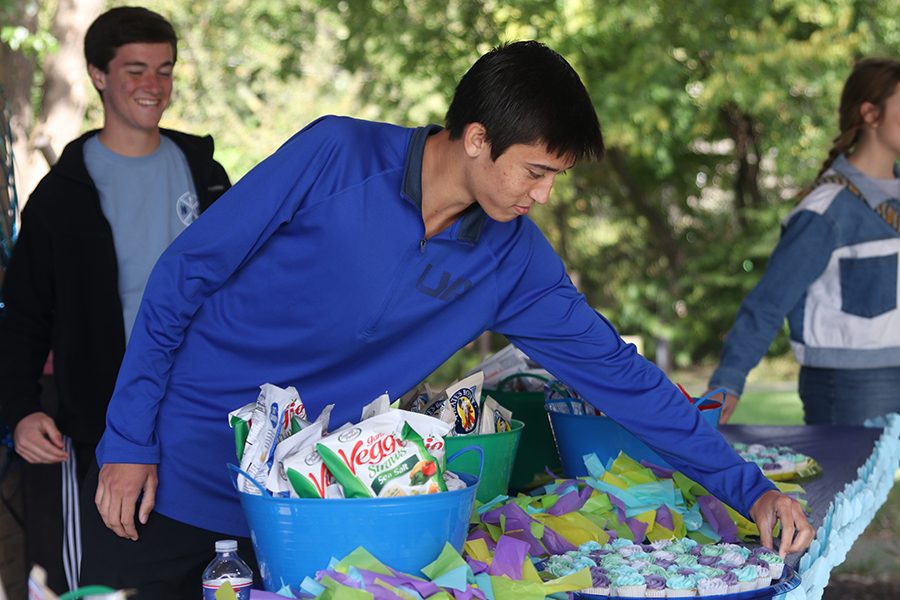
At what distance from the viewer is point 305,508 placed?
142 centimetres

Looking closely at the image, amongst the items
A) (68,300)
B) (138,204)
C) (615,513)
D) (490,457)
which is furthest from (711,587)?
(138,204)

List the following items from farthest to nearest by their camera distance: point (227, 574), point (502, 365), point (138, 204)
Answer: point (138, 204) → point (502, 365) → point (227, 574)

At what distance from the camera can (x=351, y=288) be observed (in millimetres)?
1833

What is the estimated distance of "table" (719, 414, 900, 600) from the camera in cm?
190

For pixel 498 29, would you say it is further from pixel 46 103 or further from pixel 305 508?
pixel 305 508

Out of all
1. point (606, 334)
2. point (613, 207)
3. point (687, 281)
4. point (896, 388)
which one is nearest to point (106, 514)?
point (606, 334)

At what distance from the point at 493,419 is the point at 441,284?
12.2 inches

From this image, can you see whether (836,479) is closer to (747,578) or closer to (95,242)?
(747,578)

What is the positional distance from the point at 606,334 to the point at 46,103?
510 cm

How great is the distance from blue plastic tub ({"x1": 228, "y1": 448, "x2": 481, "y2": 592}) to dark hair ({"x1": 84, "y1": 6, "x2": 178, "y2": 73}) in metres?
1.81

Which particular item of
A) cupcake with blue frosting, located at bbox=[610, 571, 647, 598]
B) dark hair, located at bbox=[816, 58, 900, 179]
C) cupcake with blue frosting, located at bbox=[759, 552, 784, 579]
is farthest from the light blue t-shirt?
dark hair, located at bbox=[816, 58, 900, 179]

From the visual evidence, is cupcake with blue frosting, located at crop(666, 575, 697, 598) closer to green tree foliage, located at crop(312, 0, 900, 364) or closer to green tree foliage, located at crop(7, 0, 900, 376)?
green tree foliage, located at crop(7, 0, 900, 376)

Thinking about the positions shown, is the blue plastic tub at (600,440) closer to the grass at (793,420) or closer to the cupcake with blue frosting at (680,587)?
the cupcake with blue frosting at (680,587)

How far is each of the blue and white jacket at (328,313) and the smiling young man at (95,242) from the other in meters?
0.83
